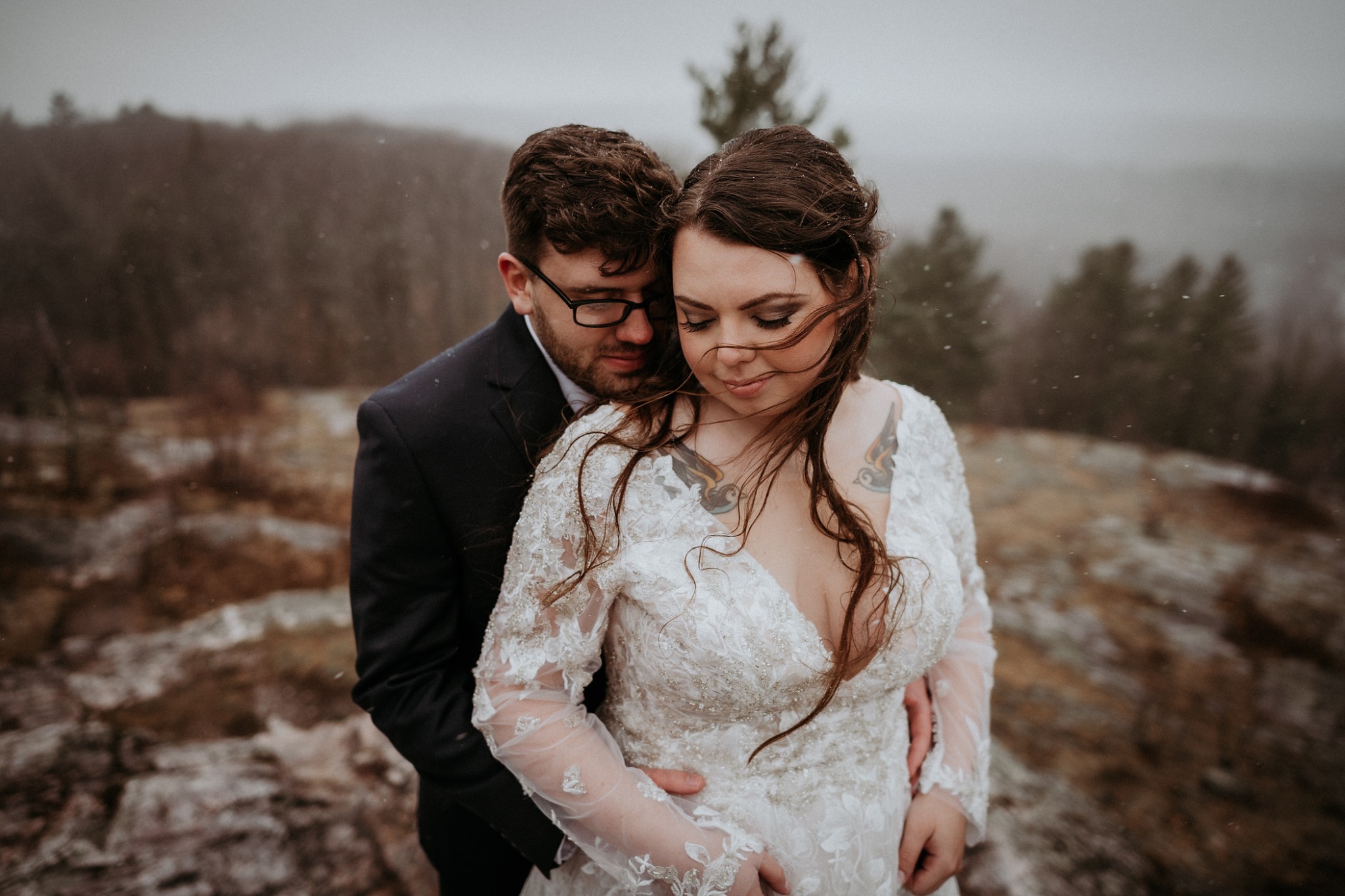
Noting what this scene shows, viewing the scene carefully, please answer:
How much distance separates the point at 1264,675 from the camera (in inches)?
207

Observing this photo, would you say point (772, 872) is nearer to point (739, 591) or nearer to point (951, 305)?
point (739, 591)

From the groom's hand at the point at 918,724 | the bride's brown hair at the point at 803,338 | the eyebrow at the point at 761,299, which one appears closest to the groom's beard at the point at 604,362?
the bride's brown hair at the point at 803,338

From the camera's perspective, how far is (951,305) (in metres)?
9.66

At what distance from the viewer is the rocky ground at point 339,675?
3086 mm

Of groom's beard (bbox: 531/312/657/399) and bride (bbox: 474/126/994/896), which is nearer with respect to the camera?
bride (bbox: 474/126/994/896)

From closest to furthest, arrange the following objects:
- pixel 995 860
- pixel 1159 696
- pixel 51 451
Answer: pixel 995 860 → pixel 1159 696 → pixel 51 451

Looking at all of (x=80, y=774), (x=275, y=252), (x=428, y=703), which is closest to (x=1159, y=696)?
(x=428, y=703)

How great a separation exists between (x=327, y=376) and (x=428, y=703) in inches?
380

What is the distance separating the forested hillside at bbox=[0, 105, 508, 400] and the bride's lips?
28.3ft

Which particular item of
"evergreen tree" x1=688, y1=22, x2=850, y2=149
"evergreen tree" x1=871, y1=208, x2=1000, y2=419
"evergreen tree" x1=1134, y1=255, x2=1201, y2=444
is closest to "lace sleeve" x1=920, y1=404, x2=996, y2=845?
"evergreen tree" x1=688, y1=22, x2=850, y2=149

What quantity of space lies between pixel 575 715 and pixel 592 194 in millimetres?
1159

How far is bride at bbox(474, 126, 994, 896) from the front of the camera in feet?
3.93

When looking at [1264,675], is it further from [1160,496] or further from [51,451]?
[51,451]

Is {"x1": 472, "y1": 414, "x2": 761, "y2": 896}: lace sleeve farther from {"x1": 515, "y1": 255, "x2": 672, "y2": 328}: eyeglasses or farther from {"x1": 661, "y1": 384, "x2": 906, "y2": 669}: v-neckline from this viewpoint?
{"x1": 515, "y1": 255, "x2": 672, "y2": 328}: eyeglasses
